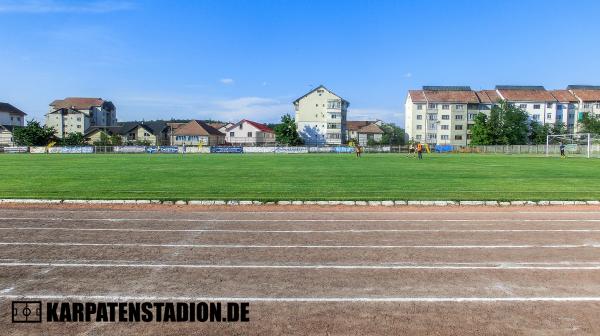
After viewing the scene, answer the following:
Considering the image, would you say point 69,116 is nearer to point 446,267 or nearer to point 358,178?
point 358,178

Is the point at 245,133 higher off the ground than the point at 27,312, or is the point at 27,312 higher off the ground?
the point at 245,133

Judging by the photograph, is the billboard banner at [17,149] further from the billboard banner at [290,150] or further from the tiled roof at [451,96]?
the tiled roof at [451,96]

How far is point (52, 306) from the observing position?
6.30 m

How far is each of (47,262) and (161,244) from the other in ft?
7.62

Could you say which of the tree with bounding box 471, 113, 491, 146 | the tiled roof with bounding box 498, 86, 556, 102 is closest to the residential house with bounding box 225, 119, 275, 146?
the tree with bounding box 471, 113, 491, 146

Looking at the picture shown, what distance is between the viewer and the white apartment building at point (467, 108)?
109 meters

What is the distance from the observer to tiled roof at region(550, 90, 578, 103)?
365ft

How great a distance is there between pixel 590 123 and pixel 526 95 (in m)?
15.5

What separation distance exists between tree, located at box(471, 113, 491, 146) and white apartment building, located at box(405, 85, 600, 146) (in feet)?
34.6

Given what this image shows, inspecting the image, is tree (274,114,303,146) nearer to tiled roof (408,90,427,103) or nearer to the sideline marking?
tiled roof (408,90,427,103)

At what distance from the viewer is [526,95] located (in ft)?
364

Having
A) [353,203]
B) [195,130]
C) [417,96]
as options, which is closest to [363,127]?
[417,96]

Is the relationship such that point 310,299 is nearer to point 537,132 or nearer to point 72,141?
point 72,141

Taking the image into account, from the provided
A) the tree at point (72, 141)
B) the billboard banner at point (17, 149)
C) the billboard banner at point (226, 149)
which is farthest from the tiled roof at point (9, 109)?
the billboard banner at point (226, 149)
